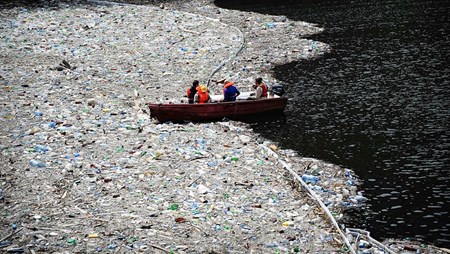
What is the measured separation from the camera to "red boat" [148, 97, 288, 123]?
20828mm

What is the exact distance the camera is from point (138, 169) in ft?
52.4

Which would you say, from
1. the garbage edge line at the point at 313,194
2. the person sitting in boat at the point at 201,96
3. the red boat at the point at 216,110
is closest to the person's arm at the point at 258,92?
the red boat at the point at 216,110

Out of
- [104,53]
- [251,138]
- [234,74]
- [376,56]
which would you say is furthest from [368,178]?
[104,53]

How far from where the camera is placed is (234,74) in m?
28.2

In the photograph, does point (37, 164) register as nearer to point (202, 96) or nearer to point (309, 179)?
point (202, 96)

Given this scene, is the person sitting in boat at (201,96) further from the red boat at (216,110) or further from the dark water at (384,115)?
the dark water at (384,115)

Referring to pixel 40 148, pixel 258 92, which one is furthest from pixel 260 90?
pixel 40 148

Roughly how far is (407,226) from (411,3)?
3297 cm

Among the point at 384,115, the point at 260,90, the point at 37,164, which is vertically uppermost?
the point at 260,90

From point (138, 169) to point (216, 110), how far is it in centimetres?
628

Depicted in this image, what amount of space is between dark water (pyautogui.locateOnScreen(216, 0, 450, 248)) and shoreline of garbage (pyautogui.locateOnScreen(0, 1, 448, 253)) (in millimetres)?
889

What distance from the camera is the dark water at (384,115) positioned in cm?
1502

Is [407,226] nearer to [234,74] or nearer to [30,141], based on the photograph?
[30,141]

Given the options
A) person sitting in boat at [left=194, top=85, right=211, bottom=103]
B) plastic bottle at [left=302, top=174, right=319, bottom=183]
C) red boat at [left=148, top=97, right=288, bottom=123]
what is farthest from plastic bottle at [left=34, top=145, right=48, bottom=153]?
plastic bottle at [left=302, top=174, right=319, bottom=183]
